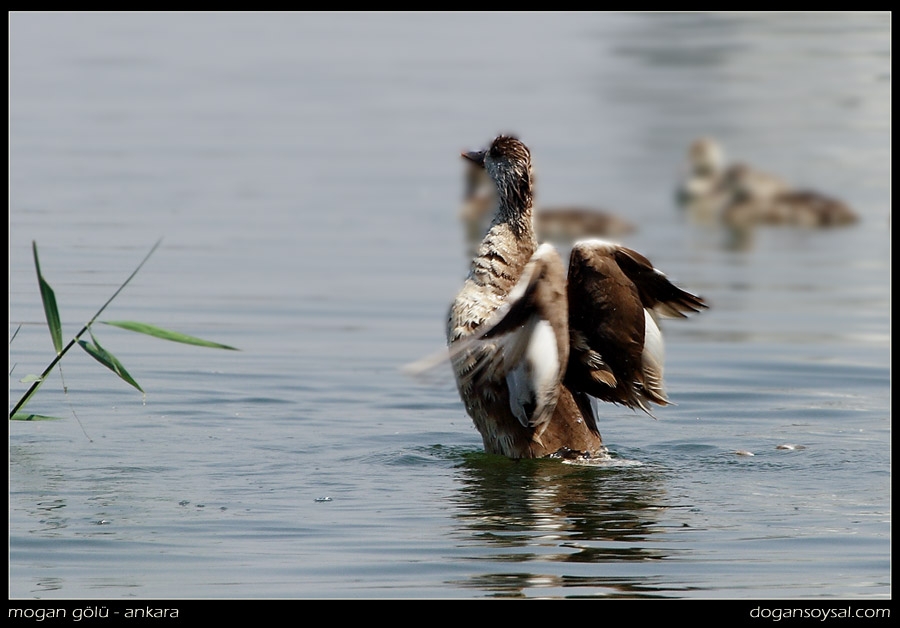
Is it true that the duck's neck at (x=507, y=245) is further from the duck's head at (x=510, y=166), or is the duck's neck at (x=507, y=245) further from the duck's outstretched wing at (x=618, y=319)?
the duck's outstretched wing at (x=618, y=319)

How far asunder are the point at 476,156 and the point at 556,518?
2295 mm

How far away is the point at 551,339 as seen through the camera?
6.05 meters

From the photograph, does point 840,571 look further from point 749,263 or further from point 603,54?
point 603,54

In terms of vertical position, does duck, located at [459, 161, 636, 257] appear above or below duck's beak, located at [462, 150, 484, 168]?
below

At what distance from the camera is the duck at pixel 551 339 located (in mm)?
6324

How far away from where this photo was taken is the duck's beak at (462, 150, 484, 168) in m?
7.51

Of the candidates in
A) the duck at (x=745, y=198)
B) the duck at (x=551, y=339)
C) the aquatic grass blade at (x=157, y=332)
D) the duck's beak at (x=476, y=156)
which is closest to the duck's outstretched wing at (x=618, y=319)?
the duck at (x=551, y=339)

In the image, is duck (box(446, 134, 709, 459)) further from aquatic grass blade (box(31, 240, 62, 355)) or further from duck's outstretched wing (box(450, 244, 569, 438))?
aquatic grass blade (box(31, 240, 62, 355))

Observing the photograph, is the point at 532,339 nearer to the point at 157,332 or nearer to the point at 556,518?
the point at 556,518

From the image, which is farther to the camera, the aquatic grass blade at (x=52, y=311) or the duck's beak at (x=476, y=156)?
the duck's beak at (x=476, y=156)

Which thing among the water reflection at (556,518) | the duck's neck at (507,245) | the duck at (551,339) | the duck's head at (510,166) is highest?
the duck's head at (510,166)

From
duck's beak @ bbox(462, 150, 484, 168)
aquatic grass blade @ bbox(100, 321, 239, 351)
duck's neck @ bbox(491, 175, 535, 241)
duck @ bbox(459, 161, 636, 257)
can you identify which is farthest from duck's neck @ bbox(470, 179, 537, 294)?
duck @ bbox(459, 161, 636, 257)

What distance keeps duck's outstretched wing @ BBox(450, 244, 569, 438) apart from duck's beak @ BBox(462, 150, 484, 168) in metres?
1.30

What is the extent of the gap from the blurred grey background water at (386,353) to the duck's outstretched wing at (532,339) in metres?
0.41
